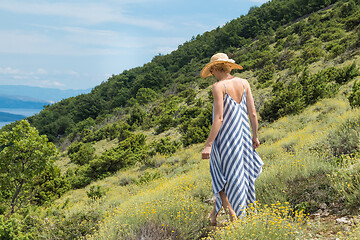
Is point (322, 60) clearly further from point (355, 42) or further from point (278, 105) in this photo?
point (278, 105)

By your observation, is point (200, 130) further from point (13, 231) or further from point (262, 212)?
point (262, 212)

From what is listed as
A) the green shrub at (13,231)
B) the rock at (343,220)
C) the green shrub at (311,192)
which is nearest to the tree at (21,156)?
the green shrub at (13,231)

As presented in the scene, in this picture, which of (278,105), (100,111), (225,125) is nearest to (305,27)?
(278,105)

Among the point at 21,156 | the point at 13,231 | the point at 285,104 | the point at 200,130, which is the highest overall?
the point at 21,156

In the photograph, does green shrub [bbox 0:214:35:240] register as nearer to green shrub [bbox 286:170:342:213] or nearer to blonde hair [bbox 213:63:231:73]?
blonde hair [bbox 213:63:231:73]

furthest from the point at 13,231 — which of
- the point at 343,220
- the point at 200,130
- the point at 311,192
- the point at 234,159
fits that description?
the point at 200,130

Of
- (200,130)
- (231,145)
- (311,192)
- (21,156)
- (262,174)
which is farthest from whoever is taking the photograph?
(200,130)

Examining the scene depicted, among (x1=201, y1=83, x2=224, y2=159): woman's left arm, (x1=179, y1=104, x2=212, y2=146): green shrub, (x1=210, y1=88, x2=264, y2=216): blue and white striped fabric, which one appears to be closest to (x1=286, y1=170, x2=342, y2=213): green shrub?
(x1=210, y1=88, x2=264, y2=216): blue and white striped fabric

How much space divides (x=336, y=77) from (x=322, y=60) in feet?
28.0

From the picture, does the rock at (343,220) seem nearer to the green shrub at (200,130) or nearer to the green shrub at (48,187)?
the green shrub at (48,187)

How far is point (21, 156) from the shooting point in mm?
6836

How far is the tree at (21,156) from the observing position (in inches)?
262

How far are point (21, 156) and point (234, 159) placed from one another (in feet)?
21.6

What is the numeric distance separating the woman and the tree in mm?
5994
